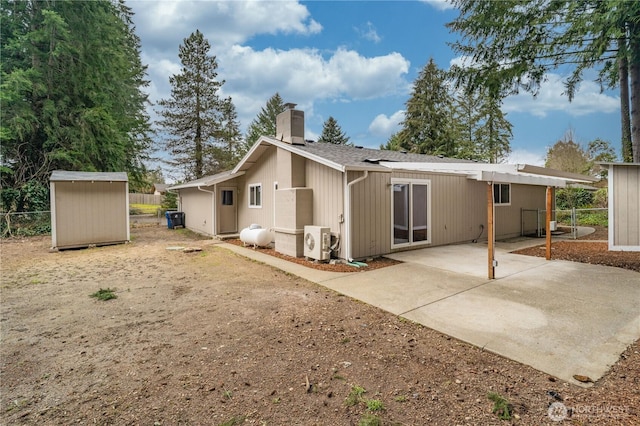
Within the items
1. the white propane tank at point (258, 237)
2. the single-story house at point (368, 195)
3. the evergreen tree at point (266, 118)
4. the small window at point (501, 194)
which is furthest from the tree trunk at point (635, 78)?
the evergreen tree at point (266, 118)

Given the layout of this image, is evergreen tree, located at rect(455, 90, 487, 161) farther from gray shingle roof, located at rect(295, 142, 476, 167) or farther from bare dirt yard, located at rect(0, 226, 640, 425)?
bare dirt yard, located at rect(0, 226, 640, 425)

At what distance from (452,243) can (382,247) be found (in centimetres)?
299

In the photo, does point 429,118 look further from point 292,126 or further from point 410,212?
point 292,126

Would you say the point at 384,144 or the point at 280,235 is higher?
the point at 384,144

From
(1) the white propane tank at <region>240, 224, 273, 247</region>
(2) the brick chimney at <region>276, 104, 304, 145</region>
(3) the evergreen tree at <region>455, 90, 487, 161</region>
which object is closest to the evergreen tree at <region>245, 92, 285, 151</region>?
(3) the evergreen tree at <region>455, 90, 487, 161</region>

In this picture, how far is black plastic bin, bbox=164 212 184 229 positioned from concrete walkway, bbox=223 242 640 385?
10.5 metres

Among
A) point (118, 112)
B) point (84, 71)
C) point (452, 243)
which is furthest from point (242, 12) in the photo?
point (118, 112)

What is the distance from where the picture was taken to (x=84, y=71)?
14.8 meters

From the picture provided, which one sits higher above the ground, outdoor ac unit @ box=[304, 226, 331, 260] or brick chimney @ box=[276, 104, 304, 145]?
brick chimney @ box=[276, 104, 304, 145]

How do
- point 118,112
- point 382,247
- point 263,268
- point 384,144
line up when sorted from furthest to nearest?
point 384,144 → point 118,112 → point 382,247 → point 263,268

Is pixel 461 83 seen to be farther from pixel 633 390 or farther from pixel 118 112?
pixel 118 112

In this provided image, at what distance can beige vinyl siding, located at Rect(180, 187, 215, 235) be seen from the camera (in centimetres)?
1242

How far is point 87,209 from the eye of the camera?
9.64 metres
